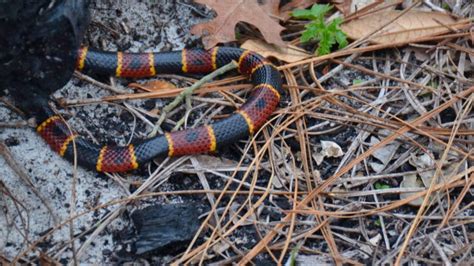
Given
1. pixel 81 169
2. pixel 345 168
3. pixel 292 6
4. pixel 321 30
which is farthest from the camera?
pixel 292 6

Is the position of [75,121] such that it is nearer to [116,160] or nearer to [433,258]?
[116,160]

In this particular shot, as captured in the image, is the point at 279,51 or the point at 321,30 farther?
the point at 279,51

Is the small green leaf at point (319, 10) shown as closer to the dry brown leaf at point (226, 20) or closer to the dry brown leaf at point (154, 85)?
the dry brown leaf at point (226, 20)

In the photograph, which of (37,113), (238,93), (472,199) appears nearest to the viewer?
(472,199)

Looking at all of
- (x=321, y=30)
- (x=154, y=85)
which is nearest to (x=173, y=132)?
(x=154, y=85)

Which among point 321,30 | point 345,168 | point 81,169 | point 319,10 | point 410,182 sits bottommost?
point 410,182

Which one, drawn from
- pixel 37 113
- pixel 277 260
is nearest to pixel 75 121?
pixel 37 113

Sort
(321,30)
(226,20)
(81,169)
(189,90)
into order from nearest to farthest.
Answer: (81,169), (189,90), (321,30), (226,20)

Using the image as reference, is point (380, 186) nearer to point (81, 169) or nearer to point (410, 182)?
point (410, 182)
